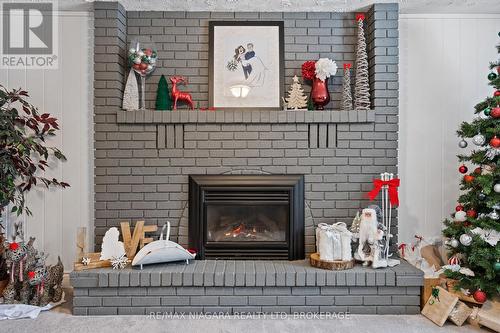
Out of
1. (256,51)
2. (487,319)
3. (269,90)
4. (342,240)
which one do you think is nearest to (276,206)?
(342,240)

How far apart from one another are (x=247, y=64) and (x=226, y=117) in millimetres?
482

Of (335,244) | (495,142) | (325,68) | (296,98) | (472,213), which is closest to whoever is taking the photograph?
(495,142)

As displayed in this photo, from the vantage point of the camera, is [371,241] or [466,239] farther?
[371,241]

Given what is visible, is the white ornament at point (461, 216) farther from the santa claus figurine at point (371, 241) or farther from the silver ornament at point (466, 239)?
Answer: the santa claus figurine at point (371, 241)

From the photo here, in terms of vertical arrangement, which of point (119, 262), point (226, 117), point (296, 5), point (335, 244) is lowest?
point (119, 262)

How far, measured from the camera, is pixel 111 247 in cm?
279

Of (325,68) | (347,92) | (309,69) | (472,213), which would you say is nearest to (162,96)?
(309,69)

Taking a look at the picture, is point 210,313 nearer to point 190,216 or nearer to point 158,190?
point 190,216

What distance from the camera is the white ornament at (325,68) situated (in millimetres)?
2932

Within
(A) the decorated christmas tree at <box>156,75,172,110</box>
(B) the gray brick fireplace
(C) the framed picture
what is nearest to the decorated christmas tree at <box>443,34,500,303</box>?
(B) the gray brick fireplace

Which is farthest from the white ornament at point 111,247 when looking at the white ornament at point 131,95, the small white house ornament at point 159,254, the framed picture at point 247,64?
the framed picture at point 247,64

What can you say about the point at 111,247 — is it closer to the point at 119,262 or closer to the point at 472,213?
the point at 119,262

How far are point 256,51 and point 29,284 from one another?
2.37m

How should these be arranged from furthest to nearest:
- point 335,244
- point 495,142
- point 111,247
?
point 111,247
point 335,244
point 495,142
